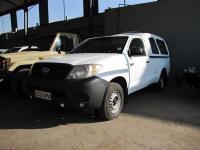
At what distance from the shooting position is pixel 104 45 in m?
6.47

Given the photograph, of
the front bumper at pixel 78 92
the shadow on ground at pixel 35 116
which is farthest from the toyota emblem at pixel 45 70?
the shadow on ground at pixel 35 116

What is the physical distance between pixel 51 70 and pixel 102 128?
1482 mm

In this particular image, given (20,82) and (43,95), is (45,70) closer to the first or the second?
(43,95)

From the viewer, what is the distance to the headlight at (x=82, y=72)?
16.2 ft

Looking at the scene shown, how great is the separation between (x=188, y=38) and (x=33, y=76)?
6421 millimetres

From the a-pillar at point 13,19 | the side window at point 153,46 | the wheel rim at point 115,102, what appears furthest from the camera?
the a-pillar at point 13,19

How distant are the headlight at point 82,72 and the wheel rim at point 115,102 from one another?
74 centimetres

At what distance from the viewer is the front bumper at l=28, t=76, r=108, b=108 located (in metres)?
4.81

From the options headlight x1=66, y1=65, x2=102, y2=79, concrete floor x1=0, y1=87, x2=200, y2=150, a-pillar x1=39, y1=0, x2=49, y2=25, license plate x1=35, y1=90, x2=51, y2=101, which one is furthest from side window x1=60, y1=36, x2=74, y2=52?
a-pillar x1=39, y1=0, x2=49, y2=25

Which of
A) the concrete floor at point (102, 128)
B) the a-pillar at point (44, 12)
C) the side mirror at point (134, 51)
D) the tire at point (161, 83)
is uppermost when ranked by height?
the a-pillar at point (44, 12)

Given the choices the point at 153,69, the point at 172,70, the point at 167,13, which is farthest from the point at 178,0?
the point at 153,69

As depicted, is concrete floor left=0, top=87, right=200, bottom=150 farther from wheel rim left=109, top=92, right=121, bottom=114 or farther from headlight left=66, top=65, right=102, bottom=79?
headlight left=66, top=65, right=102, bottom=79

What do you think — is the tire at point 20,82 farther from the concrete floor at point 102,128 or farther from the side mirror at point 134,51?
the side mirror at point 134,51

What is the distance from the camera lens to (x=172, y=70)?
10.4 m
